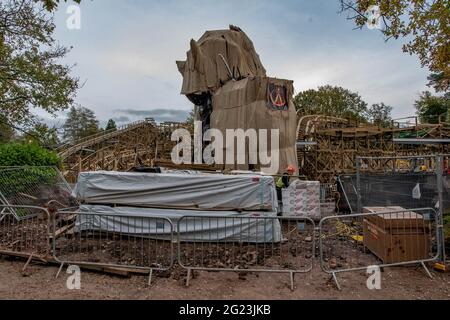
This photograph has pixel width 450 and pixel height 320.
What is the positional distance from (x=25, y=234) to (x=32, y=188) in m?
2.72

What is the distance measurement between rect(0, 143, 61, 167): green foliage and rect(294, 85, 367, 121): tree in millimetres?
38393

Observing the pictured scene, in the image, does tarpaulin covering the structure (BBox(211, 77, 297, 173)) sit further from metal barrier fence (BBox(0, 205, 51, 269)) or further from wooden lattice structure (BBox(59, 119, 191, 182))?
metal barrier fence (BBox(0, 205, 51, 269))

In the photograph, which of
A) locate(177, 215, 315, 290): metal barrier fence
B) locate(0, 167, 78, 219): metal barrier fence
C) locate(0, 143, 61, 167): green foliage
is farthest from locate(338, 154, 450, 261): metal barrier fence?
locate(0, 143, 61, 167): green foliage

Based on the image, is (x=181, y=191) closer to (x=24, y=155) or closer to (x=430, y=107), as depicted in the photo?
(x=24, y=155)

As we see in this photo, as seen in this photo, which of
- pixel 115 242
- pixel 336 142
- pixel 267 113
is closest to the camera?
pixel 115 242

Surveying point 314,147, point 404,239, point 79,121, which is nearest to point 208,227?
point 404,239

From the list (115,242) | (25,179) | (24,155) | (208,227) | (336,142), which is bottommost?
(115,242)

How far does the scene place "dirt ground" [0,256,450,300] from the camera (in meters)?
4.39

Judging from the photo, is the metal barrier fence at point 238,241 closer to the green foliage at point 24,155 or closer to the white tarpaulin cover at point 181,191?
the white tarpaulin cover at point 181,191

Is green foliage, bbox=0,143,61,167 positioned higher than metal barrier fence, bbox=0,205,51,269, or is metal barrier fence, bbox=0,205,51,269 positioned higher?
green foliage, bbox=0,143,61,167

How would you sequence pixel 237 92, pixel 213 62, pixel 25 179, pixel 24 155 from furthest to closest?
pixel 213 62, pixel 237 92, pixel 24 155, pixel 25 179

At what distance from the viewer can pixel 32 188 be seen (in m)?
9.23

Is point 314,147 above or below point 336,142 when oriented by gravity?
below

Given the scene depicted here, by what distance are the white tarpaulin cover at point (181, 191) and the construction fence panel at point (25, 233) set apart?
4.09ft
